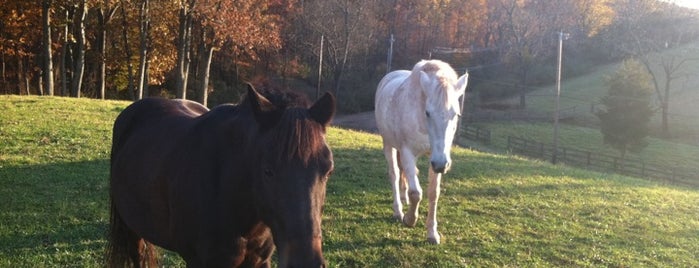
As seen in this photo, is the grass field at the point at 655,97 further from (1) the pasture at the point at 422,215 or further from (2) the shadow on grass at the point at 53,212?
(2) the shadow on grass at the point at 53,212

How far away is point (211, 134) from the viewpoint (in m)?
3.31

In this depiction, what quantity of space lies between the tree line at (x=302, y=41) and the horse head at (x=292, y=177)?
22.1m

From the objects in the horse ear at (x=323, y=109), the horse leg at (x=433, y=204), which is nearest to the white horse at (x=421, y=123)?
the horse leg at (x=433, y=204)

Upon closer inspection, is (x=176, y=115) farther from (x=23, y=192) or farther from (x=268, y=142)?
(x=23, y=192)

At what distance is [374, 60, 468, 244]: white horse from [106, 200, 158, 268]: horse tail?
3148 mm

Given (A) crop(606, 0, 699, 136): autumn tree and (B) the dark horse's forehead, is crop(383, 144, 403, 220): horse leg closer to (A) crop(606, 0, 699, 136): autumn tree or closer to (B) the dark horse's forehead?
(B) the dark horse's forehead

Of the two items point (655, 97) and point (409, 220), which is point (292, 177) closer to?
point (409, 220)

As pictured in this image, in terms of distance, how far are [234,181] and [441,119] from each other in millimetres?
3473

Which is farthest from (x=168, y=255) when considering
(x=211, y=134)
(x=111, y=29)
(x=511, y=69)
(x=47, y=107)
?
(x=511, y=69)

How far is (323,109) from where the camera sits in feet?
9.34

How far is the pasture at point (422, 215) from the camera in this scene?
6.47 m

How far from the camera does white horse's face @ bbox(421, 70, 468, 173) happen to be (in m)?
5.96

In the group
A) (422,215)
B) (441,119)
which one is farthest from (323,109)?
(422,215)

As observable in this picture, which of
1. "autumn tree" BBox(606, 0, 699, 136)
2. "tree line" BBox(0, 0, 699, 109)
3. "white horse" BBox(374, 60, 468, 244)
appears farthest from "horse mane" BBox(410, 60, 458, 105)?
"autumn tree" BBox(606, 0, 699, 136)
